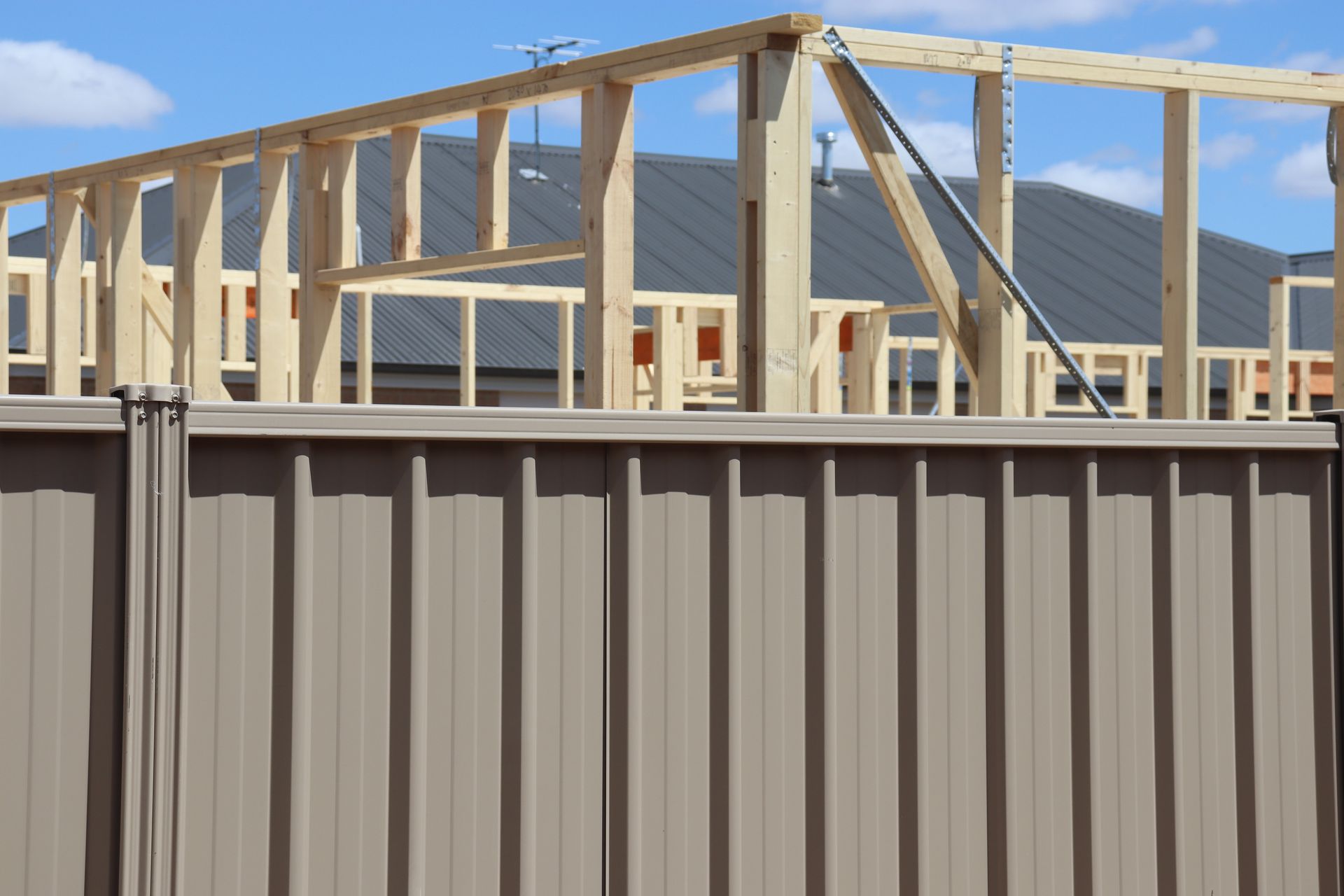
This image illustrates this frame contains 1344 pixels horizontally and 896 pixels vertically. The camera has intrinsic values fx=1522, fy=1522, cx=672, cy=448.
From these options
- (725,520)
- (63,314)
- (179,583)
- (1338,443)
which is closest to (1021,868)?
(725,520)

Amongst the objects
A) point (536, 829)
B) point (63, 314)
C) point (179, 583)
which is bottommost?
point (536, 829)

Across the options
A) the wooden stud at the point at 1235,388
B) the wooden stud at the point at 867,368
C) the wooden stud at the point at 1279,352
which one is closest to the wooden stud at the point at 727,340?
the wooden stud at the point at 867,368

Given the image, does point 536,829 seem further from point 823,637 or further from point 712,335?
point 712,335

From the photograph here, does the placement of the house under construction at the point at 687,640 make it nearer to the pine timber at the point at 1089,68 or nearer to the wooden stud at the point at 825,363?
the pine timber at the point at 1089,68

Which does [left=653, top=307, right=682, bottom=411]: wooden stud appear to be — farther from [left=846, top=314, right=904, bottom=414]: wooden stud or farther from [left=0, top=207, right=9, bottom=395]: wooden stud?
[left=0, top=207, right=9, bottom=395]: wooden stud

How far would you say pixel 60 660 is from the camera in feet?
10.8

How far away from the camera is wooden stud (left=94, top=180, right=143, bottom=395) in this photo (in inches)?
390

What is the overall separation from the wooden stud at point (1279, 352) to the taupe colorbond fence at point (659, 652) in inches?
376

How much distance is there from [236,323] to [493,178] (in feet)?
21.4

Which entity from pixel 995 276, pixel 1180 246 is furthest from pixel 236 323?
pixel 1180 246

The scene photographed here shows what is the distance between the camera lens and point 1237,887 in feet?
15.9

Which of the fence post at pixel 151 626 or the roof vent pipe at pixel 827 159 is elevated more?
the roof vent pipe at pixel 827 159

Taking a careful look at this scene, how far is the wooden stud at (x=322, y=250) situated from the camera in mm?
8297

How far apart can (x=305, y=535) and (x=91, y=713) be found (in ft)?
1.96
